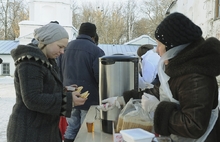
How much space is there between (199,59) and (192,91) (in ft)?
0.60

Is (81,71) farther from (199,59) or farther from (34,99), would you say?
(199,59)

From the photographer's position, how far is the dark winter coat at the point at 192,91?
1250 mm

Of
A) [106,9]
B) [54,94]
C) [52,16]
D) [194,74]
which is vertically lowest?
[54,94]

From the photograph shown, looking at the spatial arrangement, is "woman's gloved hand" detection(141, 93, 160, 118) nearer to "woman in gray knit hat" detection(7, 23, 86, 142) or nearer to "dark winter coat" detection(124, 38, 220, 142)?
"dark winter coat" detection(124, 38, 220, 142)

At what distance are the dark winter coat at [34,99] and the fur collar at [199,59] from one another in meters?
0.78

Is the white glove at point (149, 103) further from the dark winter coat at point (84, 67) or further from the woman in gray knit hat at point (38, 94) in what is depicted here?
the dark winter coat at point (84, 67)

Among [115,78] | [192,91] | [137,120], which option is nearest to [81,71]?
[115,78]

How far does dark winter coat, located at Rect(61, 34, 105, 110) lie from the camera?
2.97 m

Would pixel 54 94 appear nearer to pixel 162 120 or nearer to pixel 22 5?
pixel 162 120

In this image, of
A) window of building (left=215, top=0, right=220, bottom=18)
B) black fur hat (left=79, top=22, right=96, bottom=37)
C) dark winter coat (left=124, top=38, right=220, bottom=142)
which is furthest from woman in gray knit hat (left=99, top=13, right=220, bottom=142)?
window of building (left=215, top=0, right=220, bottom=18)

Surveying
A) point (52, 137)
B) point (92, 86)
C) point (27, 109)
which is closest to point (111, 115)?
point (52, 137)

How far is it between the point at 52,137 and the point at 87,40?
159 centimetres

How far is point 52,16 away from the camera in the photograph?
14.2 meters

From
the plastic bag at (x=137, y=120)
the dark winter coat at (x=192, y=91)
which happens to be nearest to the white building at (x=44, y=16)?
the plastic bag at (x=137, y=120)
